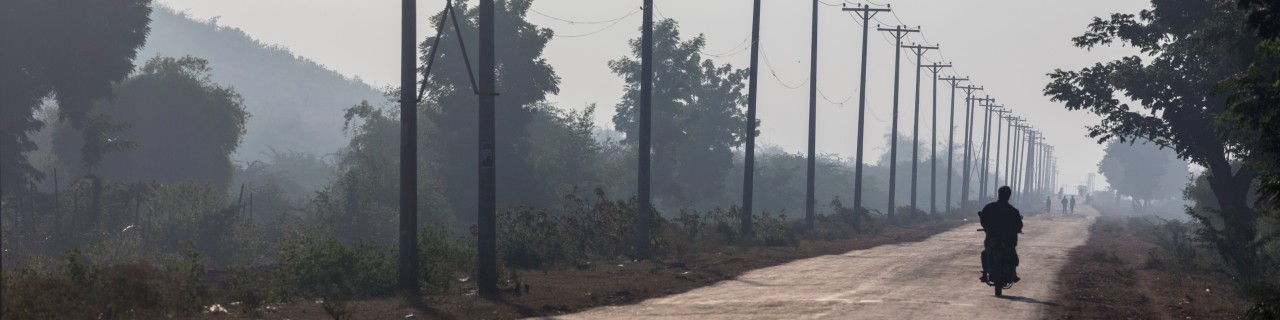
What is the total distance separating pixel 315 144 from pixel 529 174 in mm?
137679

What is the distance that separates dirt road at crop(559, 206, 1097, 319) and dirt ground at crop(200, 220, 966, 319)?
0.61 metres

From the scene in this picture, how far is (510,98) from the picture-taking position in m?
65.5

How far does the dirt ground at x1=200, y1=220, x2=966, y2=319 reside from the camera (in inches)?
720

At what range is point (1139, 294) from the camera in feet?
78.1

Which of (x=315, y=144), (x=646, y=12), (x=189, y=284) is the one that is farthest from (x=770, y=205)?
(x=315, y=144)

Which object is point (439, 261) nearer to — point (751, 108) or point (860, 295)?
point (860, 295)

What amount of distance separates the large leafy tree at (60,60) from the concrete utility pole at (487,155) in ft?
96.3

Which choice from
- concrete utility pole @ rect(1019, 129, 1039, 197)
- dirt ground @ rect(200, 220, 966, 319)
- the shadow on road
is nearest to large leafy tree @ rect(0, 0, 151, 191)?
dirt ground @ rect(200, 220, 966, 319)

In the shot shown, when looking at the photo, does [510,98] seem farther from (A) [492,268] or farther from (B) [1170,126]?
(A) [492,268]

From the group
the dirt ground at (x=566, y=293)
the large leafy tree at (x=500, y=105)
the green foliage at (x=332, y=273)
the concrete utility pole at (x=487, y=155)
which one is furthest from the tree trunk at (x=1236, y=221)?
the large leafy tree at (x=500, y=105)

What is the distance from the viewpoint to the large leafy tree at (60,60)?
46438mm

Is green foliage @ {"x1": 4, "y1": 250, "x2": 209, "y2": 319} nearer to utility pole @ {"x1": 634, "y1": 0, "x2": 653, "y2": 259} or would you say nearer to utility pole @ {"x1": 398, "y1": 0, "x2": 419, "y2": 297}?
utility pole @ {"x1": 398, "y1": 0, "x2": 419, "y2": 297}

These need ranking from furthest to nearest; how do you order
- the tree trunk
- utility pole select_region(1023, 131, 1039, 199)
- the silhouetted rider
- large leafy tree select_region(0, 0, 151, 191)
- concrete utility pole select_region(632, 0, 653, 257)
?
utility pole select_region(1023, 131, 1039, 199), large leafy tree select_region(0, 0, 151, 191), concrete utility pole select_region(632, 0, 653, 257), the tree trunk, the silhouetted rider

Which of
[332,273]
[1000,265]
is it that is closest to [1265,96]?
[1000,265]
